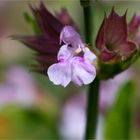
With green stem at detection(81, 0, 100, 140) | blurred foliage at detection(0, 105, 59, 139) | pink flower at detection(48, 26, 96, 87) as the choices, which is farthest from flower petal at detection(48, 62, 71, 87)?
blurred foliage at detection(0, 105, 59, 139)

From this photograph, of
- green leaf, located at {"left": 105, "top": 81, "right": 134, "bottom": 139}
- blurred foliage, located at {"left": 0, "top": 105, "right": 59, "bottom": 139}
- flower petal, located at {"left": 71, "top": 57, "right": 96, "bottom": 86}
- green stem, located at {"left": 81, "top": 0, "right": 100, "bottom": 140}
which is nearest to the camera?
flower petal, located at {"left": 71, "top": 57, "right": 96, "bottom": 86}

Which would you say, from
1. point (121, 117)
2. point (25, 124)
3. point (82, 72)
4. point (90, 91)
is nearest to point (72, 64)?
point (82, 72)

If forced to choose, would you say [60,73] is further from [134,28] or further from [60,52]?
[134,28]

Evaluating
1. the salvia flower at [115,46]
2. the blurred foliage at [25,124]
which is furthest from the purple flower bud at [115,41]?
the blurred foliage at [25,124]

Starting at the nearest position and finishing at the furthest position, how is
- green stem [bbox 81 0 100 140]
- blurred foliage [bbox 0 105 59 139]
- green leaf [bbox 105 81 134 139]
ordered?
green stem [bbox 81 0 100 140] < green leaf [bbox 105 81 134 139] < blurred foliage [bbox 0 105 59 139]

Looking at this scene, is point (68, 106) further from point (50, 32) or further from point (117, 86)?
point (50, 32)

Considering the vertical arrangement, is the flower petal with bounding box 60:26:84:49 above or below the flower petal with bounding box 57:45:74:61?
above

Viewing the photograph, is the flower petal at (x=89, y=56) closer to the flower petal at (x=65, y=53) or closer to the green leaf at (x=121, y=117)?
the flower petal at (x=65, y=53)

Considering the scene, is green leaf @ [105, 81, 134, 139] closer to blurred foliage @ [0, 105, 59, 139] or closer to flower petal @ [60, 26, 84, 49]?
flower petal @ [60, 26, 84, 49]
